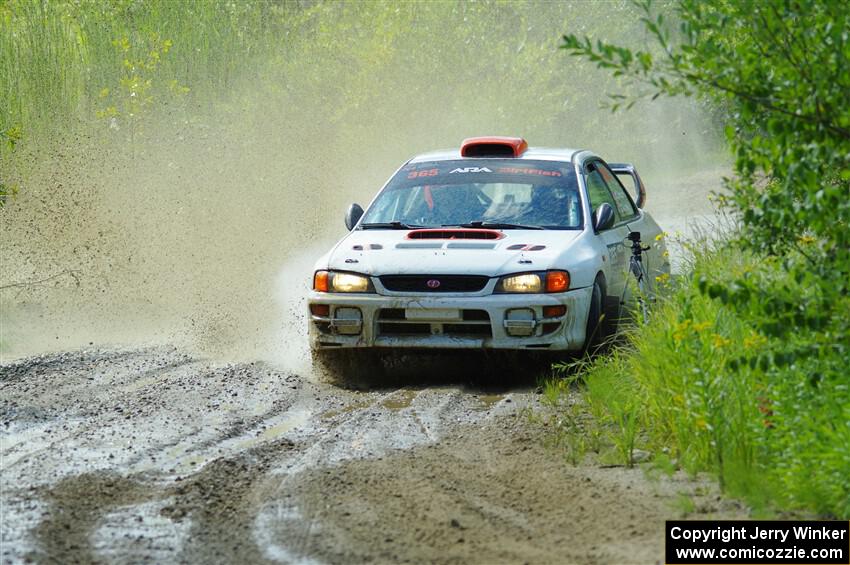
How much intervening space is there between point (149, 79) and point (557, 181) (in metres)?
11.7

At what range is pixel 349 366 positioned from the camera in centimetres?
916

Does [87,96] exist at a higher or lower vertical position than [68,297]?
higher

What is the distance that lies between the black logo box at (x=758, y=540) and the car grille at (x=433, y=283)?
3430 millimetres

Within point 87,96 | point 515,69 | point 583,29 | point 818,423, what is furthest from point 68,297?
point 583,29

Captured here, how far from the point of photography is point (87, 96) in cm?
1939

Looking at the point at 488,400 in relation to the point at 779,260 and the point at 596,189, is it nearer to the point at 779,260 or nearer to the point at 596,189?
the point at 596,189

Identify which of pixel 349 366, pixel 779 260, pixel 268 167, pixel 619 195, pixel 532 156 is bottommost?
pixel 268 167

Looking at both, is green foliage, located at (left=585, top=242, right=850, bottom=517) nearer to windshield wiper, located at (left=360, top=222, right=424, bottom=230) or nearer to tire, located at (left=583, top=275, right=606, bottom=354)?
tire, located at (left=583, top=275, right=606, bottom=354)

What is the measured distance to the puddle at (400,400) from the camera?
8131 mm

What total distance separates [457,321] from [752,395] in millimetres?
2656

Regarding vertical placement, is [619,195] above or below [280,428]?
above

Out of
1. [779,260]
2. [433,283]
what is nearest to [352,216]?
[433,283]

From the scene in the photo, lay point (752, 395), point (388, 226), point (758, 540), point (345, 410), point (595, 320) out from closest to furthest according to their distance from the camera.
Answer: point (758, 540)
point (752, 395)
point (345, 410)
point (595, 320)
point (388, 226)

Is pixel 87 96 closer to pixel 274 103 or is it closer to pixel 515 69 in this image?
pixel 274 103
